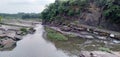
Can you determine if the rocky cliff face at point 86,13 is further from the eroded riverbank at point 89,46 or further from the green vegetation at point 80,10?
the eroded riverbank at point 89,46

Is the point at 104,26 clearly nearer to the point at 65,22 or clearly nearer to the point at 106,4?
the point at 106,4

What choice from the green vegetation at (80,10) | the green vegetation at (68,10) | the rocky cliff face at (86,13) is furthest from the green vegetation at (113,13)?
the green vegetation at (68,10)

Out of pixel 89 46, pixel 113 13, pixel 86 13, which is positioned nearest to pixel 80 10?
pixel 86 13

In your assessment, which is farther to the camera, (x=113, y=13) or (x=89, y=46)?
(x=113, y=13)

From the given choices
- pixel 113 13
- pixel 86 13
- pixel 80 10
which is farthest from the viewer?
pixel 80 10

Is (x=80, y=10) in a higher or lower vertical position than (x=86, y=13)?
higher

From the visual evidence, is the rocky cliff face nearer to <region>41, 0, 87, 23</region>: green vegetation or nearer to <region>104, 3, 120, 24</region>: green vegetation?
<region>41, 0, 87, 23</region>: green vegetation

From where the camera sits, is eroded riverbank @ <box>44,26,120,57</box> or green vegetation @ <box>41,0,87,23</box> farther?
green vegetation @ <box>41,0,87,23</box>

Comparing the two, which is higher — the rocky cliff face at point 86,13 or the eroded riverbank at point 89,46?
the rocky cliff face at point 86,13

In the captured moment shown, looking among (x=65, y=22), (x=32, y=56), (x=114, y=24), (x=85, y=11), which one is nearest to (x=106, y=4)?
(x=114, y=24)

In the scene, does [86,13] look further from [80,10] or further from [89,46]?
[89,46]

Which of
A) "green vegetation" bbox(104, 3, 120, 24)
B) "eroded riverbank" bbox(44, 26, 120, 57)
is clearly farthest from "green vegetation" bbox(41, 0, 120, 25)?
"eroded riverbank" bbox(44, 26, 120, 57)
